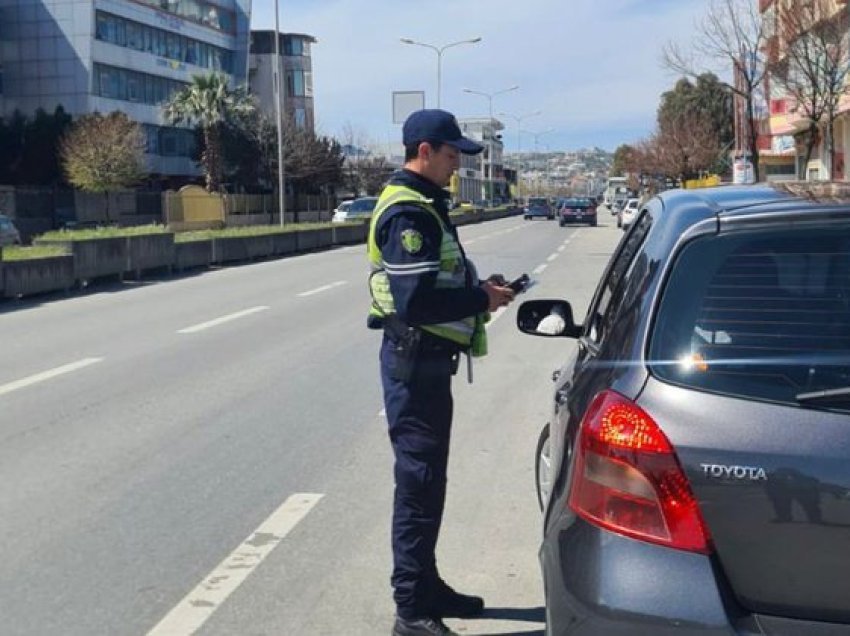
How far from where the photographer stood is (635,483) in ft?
8.47

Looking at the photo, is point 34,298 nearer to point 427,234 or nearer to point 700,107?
point 427,234

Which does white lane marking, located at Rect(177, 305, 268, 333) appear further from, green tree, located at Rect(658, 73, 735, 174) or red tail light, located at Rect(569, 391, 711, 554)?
green tree, located at Rect(658, 73, 735, 174)

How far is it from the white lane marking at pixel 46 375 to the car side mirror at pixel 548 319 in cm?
633

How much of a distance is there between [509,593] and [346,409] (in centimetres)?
415

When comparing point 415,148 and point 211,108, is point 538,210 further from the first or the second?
point 415,148

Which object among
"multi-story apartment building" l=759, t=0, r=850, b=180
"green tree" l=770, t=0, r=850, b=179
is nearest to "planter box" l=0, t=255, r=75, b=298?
"multi-story apartment building" l=759, t=0, r=850, b=180

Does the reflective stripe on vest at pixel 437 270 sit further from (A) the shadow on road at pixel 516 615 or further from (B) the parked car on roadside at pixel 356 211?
(B) the parked car on roadside at pixel 356 211

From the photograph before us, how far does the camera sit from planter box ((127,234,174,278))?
23.2 m

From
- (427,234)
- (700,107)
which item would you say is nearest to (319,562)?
(427,234)

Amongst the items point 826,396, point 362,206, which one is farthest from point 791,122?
point 826,396

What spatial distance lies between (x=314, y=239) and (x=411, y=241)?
110 feet

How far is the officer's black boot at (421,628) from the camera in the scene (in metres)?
3.93

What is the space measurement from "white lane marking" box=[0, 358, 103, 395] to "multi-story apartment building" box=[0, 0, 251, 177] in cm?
5615

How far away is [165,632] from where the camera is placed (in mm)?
4121
